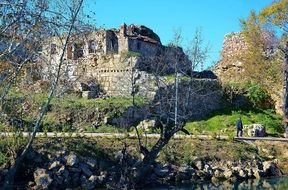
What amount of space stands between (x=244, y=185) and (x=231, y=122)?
13.9 metres

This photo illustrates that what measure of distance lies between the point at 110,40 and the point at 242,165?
67.0ft

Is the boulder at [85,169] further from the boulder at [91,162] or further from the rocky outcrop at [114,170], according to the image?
the boulder at [91,162]

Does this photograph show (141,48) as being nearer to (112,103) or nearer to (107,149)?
(112,103)

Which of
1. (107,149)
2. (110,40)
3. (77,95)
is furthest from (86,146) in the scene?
(110,40)

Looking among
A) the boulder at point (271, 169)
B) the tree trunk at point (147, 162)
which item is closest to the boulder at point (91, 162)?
the tree trunk at point (147, 162)

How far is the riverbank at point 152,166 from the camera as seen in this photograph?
26.6 m

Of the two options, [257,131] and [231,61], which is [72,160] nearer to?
[257,131]

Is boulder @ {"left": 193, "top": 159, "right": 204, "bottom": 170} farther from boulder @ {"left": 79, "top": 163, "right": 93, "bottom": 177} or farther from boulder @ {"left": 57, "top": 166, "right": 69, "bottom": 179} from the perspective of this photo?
boulder @ {"left": 57, "top": 166, "right": 69, "bottom": 179}

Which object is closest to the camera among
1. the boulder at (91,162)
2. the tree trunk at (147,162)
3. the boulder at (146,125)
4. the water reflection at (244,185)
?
the tree trunk at (147,162)

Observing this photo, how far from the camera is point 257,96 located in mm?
46844

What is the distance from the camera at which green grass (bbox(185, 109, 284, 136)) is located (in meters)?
40.4

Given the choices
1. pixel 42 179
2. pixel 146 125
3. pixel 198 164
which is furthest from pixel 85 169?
pixel 146 125

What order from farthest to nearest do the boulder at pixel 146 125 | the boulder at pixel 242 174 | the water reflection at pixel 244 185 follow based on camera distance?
the boulder at pixel 146 125 < the boulder at pixel 242 174 < the water reflection at pixel 244 185

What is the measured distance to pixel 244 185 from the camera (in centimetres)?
2827
